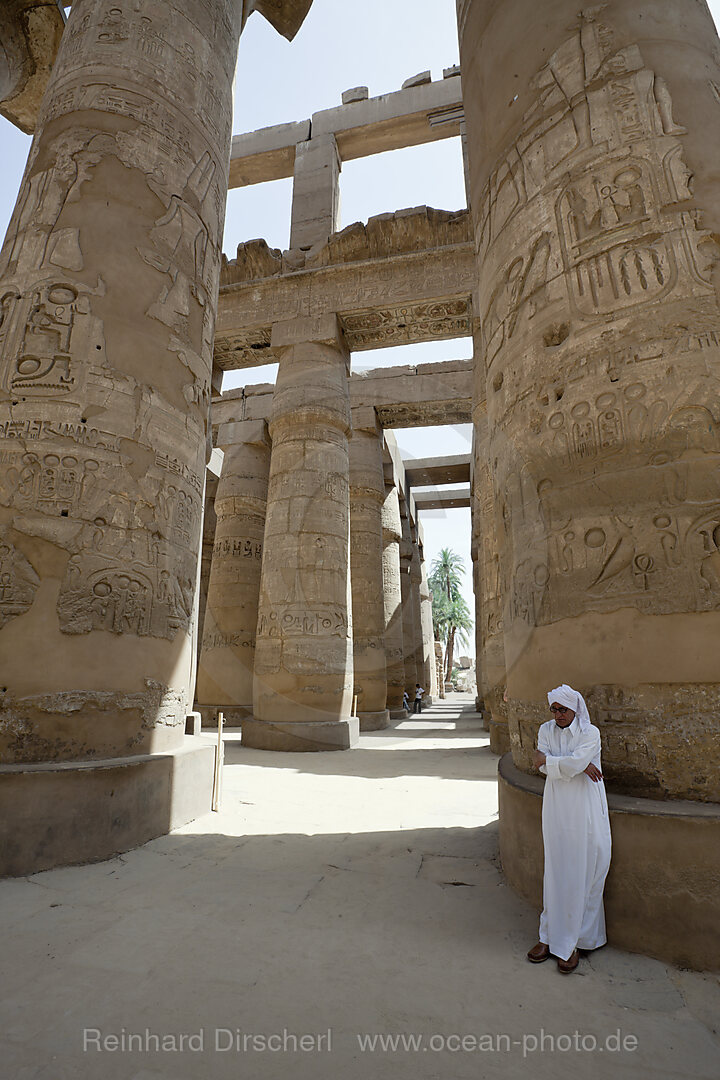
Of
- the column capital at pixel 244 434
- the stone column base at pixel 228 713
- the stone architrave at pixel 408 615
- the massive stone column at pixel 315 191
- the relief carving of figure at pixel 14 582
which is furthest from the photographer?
the stone architrave at pixel 408 615

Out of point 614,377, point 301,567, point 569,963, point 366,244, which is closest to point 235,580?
point 301,567

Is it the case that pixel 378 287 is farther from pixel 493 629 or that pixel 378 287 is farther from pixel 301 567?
→ pixel 493 629

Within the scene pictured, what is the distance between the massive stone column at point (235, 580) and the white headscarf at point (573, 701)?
1004 cm

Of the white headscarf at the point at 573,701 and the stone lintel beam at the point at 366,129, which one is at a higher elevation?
the stone lintel beam at the point at 366,129

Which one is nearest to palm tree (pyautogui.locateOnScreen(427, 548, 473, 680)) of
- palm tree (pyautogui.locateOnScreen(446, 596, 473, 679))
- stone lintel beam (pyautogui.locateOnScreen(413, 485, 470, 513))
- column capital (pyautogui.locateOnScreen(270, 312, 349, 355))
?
palm tree (pyautogui.locateOnScreen(446, 596, 473, 679))

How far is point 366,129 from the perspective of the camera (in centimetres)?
1430

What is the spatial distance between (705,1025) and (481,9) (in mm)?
5591

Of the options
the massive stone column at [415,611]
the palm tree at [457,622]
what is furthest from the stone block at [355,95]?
the palm tree at [457,622]

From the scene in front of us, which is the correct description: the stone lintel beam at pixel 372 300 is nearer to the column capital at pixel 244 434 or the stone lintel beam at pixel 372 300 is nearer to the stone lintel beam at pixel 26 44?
the column capital at pixel 244 434

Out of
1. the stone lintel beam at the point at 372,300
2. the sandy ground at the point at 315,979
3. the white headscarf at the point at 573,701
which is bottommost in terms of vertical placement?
the sandy ground at the point at 315,979

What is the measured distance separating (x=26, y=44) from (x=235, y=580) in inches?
348

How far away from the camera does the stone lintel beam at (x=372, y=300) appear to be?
1021cm

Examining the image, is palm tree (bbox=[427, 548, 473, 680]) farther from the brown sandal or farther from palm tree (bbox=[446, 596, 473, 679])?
the brown sandal

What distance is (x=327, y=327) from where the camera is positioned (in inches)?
406
